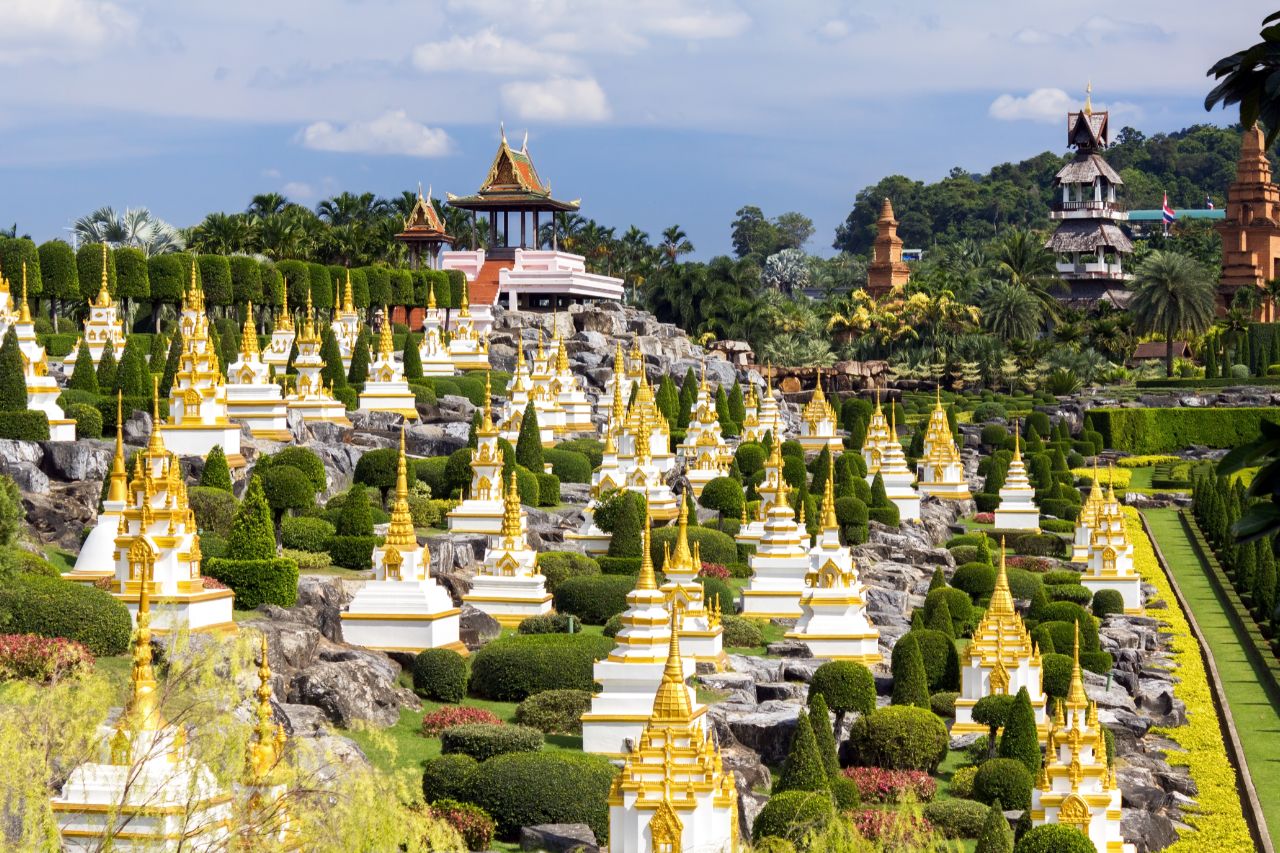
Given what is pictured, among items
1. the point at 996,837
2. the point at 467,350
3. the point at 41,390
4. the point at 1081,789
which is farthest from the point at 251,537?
the point at 467,350

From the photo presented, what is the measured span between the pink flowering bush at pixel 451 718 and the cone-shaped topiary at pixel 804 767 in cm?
581

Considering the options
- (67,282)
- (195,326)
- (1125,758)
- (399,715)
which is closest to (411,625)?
(399,715)

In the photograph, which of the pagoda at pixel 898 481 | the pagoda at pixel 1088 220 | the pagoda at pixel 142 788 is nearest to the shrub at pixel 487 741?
the pagoda at pixel 142 788

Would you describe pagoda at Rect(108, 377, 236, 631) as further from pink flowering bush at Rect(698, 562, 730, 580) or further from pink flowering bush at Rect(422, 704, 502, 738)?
pink flowering bush at Rect(698, 562, 730, 580)

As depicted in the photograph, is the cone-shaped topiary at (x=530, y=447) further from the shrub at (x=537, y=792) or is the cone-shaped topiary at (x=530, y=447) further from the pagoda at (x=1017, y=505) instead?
the shrub at (x=537, y=792)

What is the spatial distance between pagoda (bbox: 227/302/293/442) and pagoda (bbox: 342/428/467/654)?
22638 mm

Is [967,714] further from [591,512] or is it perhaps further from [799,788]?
[591,512]

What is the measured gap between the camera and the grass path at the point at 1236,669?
137 feet

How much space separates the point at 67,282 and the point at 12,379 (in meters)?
23.2

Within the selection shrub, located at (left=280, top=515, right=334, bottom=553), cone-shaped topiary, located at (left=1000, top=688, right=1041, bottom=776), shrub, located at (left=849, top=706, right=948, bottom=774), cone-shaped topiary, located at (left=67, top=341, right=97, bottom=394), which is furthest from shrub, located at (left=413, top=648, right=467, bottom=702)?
cone-shaped topiary, located at (left=67, top=341, right=97, bottom=394)

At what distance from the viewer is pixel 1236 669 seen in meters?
53.8

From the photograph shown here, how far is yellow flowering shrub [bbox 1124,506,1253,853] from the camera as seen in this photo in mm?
36375

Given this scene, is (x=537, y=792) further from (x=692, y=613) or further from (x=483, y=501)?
(x=483, y=501)

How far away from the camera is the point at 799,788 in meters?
31.6
